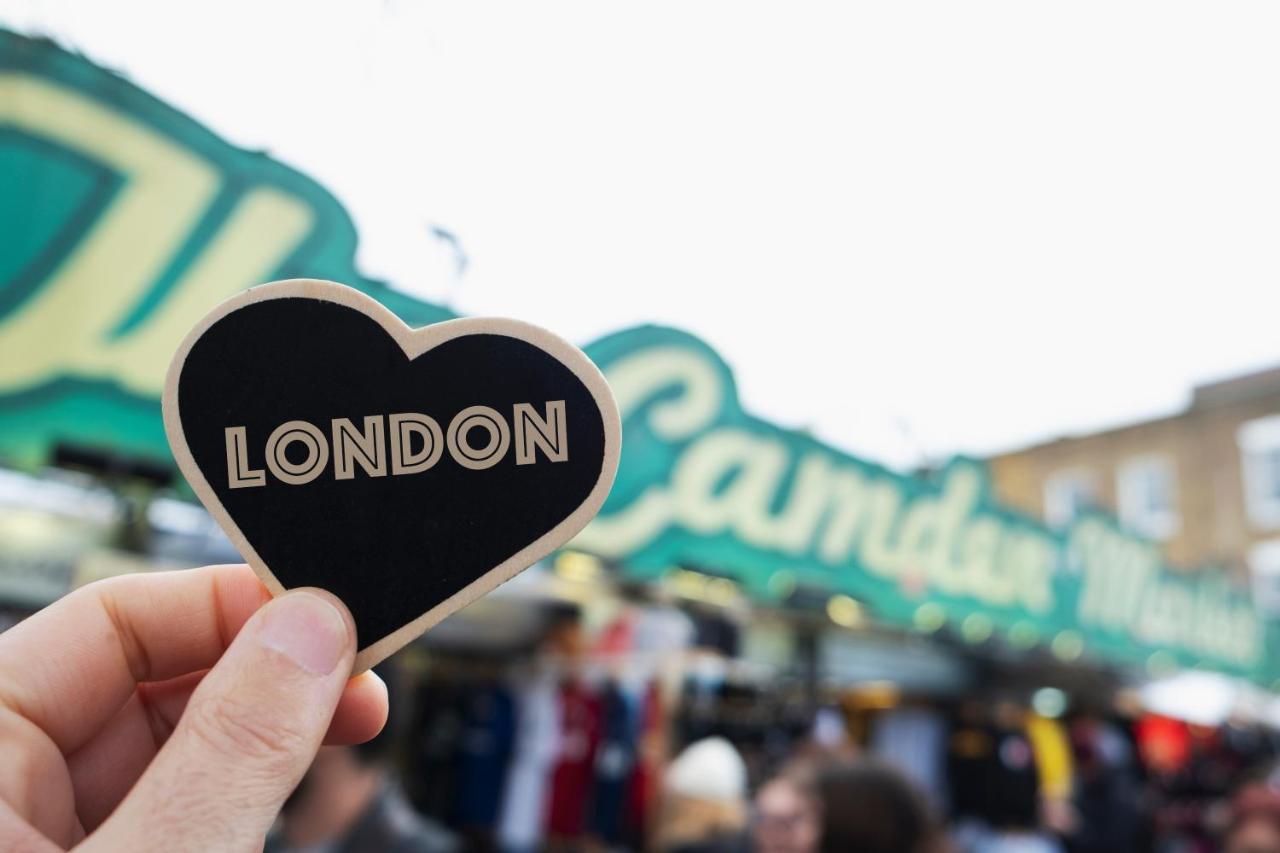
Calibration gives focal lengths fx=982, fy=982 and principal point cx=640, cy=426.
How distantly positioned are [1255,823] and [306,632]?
257 cm

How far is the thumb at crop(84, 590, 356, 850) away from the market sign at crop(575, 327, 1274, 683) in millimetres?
2626

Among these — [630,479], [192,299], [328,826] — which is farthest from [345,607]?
[630,479]

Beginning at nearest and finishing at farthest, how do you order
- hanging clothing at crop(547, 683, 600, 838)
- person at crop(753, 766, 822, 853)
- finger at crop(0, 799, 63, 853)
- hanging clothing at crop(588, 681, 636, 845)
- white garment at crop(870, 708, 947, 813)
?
finger at crop(0, 799, 63, 853) → person at crop(753, 766, 822, 853) → hanging clothing at crop(588, 681, 636, 845) → hanging clothing at crop(547, 683, 600, 838) → white garment at crop(870, 708, 947, 813)

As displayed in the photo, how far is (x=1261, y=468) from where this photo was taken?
18.6 metres

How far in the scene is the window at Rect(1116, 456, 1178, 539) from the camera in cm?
1962

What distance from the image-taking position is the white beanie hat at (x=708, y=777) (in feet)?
12.7

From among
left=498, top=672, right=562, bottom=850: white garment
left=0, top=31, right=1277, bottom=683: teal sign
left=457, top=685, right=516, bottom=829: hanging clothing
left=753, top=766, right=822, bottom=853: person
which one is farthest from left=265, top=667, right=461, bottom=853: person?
left=457, top=685, right=516, bottom=829: hanging clothing

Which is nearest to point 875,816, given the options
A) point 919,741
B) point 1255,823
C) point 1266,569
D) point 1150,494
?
point 1255,823

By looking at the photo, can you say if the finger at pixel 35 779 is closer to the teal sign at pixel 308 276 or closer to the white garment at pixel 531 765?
the teal sign at pixel 308 276

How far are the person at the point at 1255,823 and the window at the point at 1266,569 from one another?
18.3m

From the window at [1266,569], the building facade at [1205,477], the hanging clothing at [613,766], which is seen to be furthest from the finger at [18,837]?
the window at [1266,569]

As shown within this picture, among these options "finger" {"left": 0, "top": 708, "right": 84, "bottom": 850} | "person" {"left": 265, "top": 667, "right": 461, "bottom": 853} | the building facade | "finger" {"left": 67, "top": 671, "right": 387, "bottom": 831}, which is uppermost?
"finger" {"left": 0, "top": 708, "right": 84, "bottom": 850}

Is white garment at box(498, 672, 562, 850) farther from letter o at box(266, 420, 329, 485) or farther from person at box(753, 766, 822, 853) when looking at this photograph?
letter o at box(266, 420, 329, 485)

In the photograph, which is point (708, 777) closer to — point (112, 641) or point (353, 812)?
point (353, 812)
